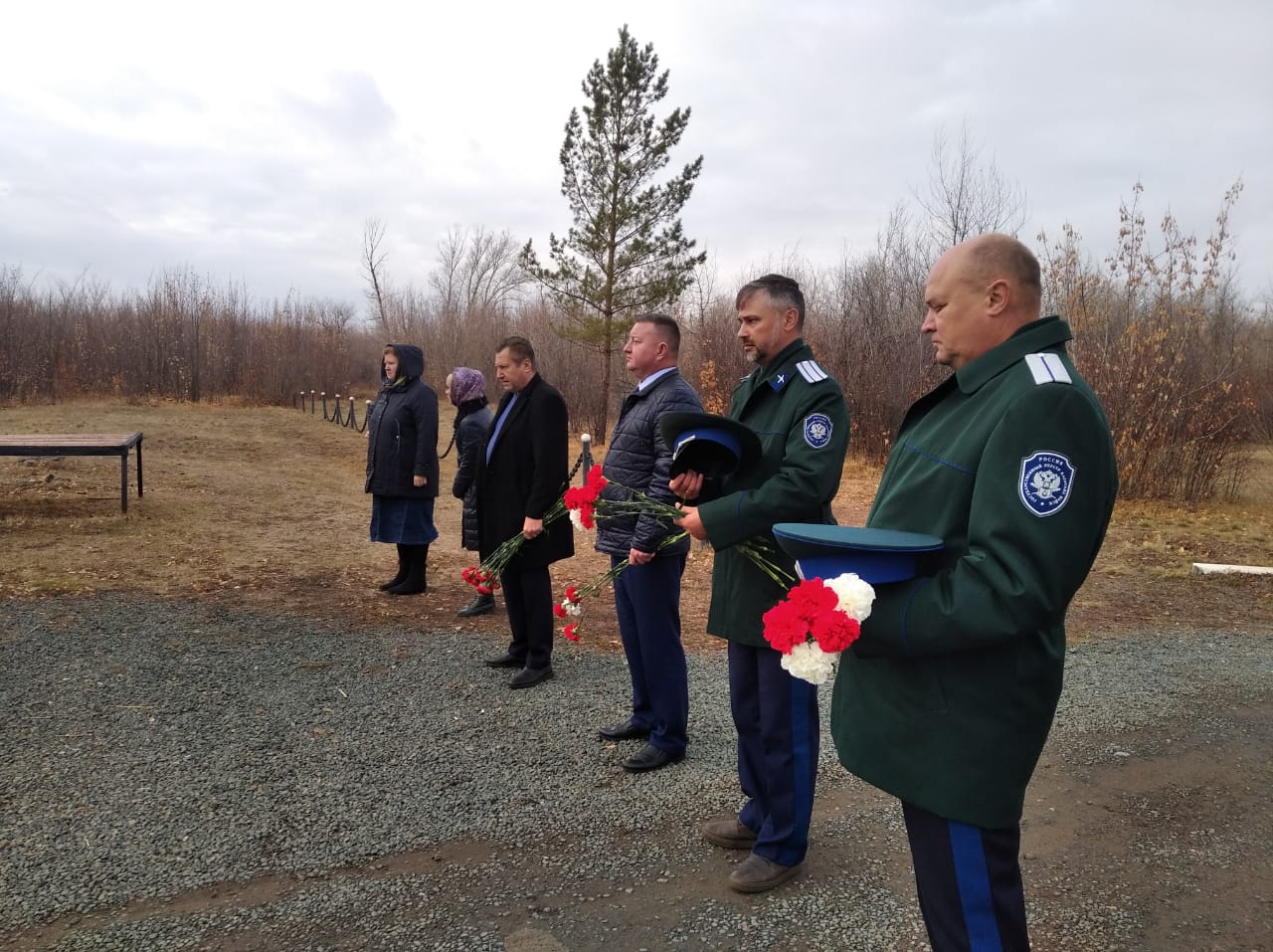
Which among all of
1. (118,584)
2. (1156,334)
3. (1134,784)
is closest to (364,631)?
(118,584)

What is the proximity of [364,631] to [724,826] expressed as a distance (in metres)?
3.54

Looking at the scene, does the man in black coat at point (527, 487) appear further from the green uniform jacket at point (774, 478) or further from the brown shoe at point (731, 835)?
the brown shoe at point (731, 835)

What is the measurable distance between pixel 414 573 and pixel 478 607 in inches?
35.8

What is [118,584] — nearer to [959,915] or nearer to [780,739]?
[780,739]

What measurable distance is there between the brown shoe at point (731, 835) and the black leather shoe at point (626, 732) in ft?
3.27

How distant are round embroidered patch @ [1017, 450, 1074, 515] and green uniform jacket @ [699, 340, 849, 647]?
3.45 ft

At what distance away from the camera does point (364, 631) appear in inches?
235

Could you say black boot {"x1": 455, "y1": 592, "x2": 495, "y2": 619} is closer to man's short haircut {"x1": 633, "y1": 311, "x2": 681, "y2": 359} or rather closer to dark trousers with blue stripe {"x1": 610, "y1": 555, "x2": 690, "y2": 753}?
dark trousers with blue stripe {"x1": 610, "y1": 555, "x2": 690, "y2": 753}

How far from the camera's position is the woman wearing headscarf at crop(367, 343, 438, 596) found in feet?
21.9

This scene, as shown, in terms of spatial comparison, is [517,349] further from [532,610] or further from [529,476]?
[532,610]

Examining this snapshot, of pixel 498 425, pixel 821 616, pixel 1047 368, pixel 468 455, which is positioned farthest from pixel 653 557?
pixel 468 455

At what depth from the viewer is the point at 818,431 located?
2.73 meters

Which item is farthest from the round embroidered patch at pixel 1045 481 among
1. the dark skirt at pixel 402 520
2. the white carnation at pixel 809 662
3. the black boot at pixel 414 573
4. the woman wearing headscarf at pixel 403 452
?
the black boot at pixel 414 573

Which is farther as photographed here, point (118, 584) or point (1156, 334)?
point (1156, 334)
